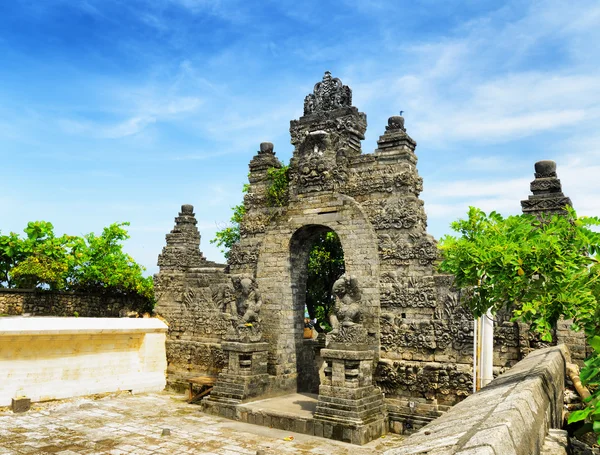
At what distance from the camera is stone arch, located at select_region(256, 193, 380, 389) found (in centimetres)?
1079

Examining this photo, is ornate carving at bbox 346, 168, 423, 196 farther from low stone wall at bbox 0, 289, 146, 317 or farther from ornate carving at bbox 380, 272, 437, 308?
low stone wall at bbox 0, 289, 146, 317

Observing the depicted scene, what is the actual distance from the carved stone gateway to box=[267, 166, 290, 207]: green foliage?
109 mm

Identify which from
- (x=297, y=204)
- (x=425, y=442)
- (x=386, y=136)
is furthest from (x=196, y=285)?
(x=425, y=442)

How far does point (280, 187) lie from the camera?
1255 cm

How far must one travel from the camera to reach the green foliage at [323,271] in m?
19.8

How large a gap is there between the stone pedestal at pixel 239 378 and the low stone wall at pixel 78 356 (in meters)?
3.08

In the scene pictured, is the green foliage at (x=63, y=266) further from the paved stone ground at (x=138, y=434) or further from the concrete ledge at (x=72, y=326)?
the paved stone ground at (x=138, y=434)

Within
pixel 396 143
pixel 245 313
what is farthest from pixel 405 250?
pixel 245 313

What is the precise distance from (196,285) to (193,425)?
4762 mm

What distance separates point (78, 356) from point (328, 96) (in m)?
8.58

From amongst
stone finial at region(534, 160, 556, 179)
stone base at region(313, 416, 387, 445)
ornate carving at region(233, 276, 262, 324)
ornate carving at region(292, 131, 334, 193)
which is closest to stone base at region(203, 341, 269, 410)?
ornate carving at region(233, 276, 262, 324)

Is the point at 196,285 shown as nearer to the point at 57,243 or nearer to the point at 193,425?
the point at 193,425

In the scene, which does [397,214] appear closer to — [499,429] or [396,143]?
[396,143]

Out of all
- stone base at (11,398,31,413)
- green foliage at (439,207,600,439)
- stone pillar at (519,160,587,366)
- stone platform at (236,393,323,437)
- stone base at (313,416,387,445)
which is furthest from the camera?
stone base at (11,398,31,413)
